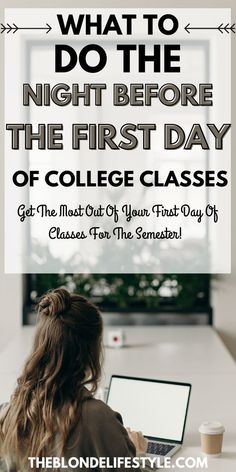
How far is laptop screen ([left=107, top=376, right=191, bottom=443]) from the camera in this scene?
205 cm

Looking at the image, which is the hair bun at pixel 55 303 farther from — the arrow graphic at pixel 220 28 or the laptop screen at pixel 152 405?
the arrow graphic at pixel 220 28

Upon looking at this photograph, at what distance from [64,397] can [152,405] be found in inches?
22.7

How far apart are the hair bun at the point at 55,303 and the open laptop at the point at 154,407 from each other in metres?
0.58

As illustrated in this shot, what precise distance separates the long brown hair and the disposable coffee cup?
0.47 metres

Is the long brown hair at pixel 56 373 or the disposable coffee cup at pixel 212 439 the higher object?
the long brown hair at pixel 56 373

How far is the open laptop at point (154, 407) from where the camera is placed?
80.0 inches

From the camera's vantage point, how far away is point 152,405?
2.11 meters

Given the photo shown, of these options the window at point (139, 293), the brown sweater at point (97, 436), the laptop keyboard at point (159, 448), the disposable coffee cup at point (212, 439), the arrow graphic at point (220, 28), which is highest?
the arrow graphic at point (220, 28)

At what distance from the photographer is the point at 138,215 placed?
411cm

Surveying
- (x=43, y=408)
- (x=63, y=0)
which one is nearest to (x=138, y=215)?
(x=63, y=0)

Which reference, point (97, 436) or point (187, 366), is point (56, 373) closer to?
point (97, 436)

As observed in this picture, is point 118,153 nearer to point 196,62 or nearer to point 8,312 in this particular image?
point 196,62

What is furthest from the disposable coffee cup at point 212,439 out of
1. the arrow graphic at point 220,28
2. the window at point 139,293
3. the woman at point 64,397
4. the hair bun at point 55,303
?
the arrow graphic at point 220,28

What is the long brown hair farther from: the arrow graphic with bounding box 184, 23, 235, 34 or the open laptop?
the arrow graphic with bounding box 184, 23, 235, 34
